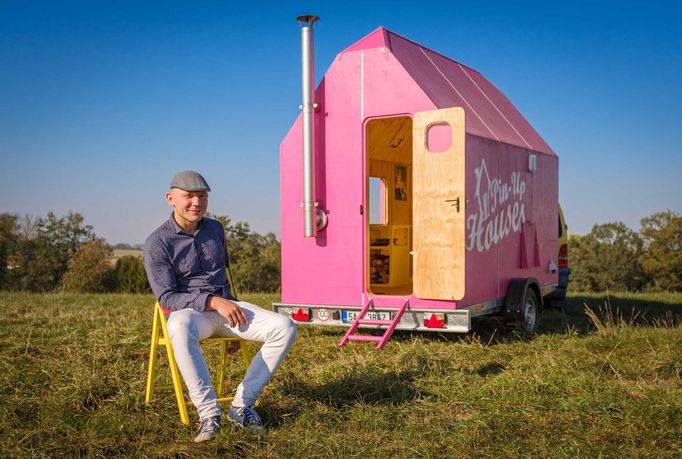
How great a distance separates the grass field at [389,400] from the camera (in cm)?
442

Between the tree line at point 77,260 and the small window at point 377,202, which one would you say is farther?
the tree line at point 77,260

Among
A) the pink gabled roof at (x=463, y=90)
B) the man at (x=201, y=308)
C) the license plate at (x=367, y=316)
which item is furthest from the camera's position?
the pink gabled roof at (x=463, y=90)

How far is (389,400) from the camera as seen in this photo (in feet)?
18.0

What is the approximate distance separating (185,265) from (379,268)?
651 cm

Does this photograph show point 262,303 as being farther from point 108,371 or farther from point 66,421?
point 66,421

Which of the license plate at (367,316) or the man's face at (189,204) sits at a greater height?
the man's face at (189,204)

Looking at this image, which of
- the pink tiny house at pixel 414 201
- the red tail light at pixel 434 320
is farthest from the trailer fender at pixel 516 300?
the red tail light at pixel 434 320

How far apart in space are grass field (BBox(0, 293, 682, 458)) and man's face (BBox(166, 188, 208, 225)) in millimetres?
1344

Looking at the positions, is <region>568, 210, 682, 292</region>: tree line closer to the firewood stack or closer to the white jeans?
the firewood stack

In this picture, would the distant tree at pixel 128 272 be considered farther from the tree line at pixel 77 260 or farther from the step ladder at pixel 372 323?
the step ladder at pixel 372 323

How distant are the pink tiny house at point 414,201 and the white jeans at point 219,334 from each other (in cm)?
269

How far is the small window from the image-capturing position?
10.9 meters

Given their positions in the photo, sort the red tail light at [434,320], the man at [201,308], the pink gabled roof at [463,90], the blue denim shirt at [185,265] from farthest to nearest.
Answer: the pink gabled roof at [463,90] < the red tail light at [434,320] < the blue denim shirt at [185,265] < the man at [201,308]

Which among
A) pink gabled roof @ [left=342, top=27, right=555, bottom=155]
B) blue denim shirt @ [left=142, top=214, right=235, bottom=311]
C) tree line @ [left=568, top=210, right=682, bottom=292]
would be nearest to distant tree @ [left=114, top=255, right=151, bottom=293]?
tree line @ [left=568, top=210, right=682, bottom=292]
